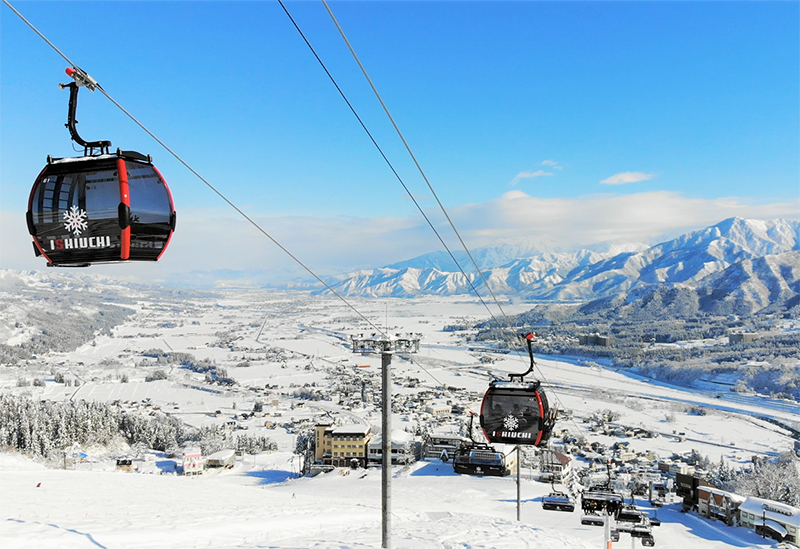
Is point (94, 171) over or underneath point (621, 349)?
over

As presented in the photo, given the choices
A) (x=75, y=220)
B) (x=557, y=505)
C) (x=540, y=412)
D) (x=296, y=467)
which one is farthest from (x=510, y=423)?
(x=296, y=467)

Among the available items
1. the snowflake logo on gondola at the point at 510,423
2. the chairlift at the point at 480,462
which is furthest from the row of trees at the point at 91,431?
the snowflake logo on gondola at the point at 510,423

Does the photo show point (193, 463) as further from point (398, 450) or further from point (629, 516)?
point (629, 516)

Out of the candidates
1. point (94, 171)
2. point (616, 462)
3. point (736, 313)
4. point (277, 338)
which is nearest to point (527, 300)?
point (736, 313)

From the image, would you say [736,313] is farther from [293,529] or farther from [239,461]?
[293,529]

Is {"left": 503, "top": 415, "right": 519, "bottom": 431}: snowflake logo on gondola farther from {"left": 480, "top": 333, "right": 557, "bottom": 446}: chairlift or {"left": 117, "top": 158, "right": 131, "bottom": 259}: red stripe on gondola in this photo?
{"left": 117, "top": 158, "right": 131, "bottom": 259}: red stripe on gondola

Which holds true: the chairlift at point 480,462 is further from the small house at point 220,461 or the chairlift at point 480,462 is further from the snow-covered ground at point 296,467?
the small house at point 220,461

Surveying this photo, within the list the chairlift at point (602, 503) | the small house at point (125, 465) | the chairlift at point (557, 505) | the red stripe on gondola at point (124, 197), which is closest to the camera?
the red stripe on gondola at point (124, 197)
